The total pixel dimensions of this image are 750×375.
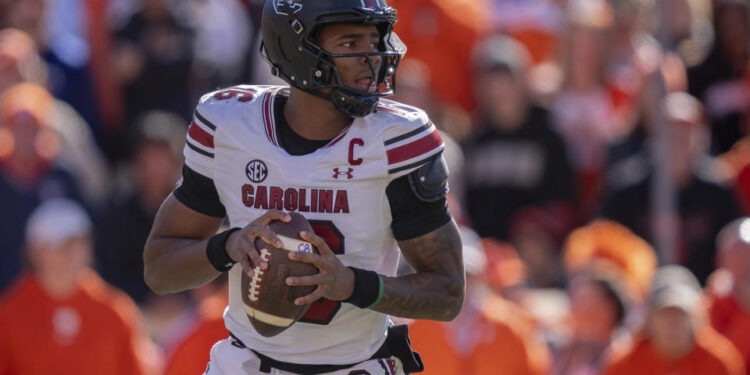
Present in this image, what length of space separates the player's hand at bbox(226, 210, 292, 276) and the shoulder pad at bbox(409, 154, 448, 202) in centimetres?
41

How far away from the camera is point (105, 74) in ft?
29.1

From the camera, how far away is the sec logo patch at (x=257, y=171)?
154 inches

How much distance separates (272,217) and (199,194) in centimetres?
47

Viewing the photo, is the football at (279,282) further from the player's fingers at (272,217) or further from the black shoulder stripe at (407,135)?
the black shoulder stripe at (407,135)

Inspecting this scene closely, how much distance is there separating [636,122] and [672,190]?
1271 mm

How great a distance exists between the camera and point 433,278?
3895mm

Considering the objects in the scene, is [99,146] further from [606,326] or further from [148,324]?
[606,326]

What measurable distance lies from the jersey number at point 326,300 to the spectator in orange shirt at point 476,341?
267 cm

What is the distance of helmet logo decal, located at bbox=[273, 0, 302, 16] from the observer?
3.95 meters

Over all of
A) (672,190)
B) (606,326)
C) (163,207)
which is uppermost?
(163,207)

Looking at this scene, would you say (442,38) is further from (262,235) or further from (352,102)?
(262,235)

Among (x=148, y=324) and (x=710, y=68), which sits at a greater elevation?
(x=710, y=68)

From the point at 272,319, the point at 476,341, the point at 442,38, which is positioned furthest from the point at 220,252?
the point at 442,38

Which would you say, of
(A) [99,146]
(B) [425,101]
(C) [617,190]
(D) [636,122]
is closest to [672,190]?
(C) [617,190]
